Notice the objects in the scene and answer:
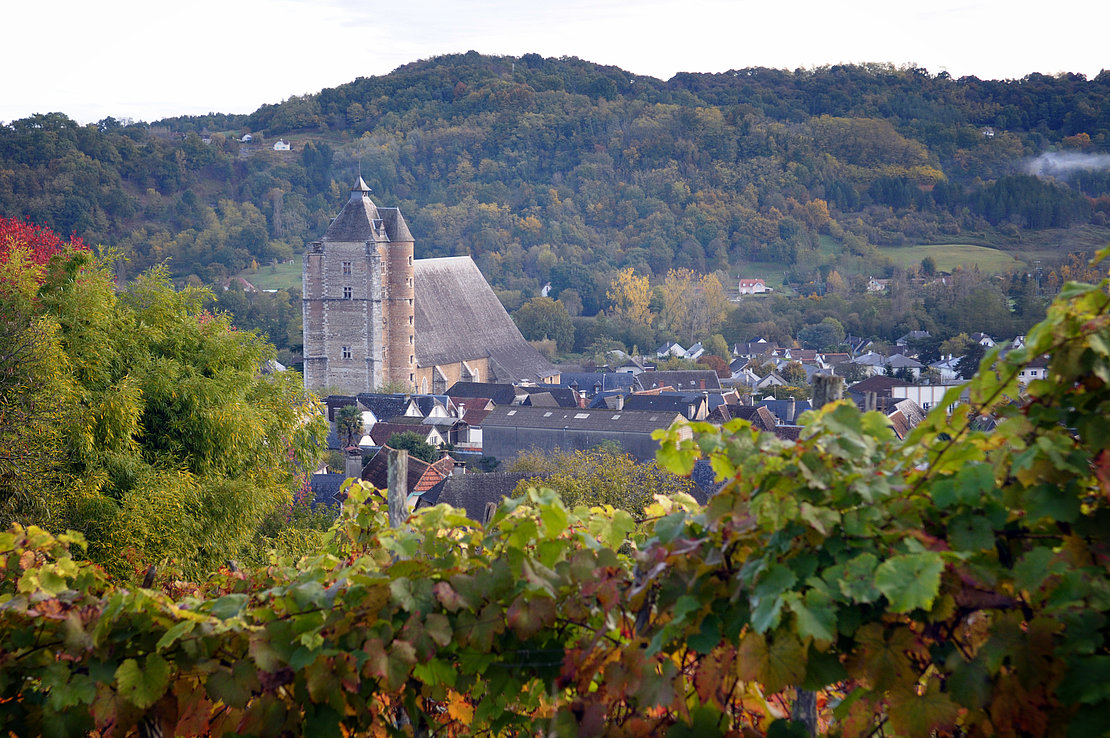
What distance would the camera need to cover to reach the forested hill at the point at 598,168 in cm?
9806

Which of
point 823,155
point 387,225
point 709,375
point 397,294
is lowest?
point 709,375

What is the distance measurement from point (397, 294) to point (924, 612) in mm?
48536

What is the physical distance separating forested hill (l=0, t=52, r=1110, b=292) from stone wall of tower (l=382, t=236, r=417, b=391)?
41951mm

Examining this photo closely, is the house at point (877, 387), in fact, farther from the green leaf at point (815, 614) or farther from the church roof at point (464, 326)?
the green leaf at point (815, 614)

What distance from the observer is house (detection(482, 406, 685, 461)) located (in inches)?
1195

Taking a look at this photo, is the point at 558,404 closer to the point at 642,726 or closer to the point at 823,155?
the point at 642,726

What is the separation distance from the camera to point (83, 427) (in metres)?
9.77

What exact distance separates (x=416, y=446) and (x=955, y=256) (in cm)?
8597

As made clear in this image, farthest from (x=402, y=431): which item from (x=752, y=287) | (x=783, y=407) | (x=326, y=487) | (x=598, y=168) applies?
(x=598, y=168)

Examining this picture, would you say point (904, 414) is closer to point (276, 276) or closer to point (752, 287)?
point (752, 287)

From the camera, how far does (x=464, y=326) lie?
56.0 meters

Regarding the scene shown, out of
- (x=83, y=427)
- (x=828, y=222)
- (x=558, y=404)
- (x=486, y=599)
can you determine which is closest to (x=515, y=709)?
(x=486, y=599)

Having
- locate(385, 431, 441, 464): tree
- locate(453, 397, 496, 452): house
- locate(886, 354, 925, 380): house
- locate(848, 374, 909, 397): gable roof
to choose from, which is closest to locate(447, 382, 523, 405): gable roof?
locate(453, 397, 496, 452): house

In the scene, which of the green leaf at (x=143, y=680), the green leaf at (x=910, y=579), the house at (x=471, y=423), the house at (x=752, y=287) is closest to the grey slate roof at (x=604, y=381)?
the house at (x=471, y=423)
